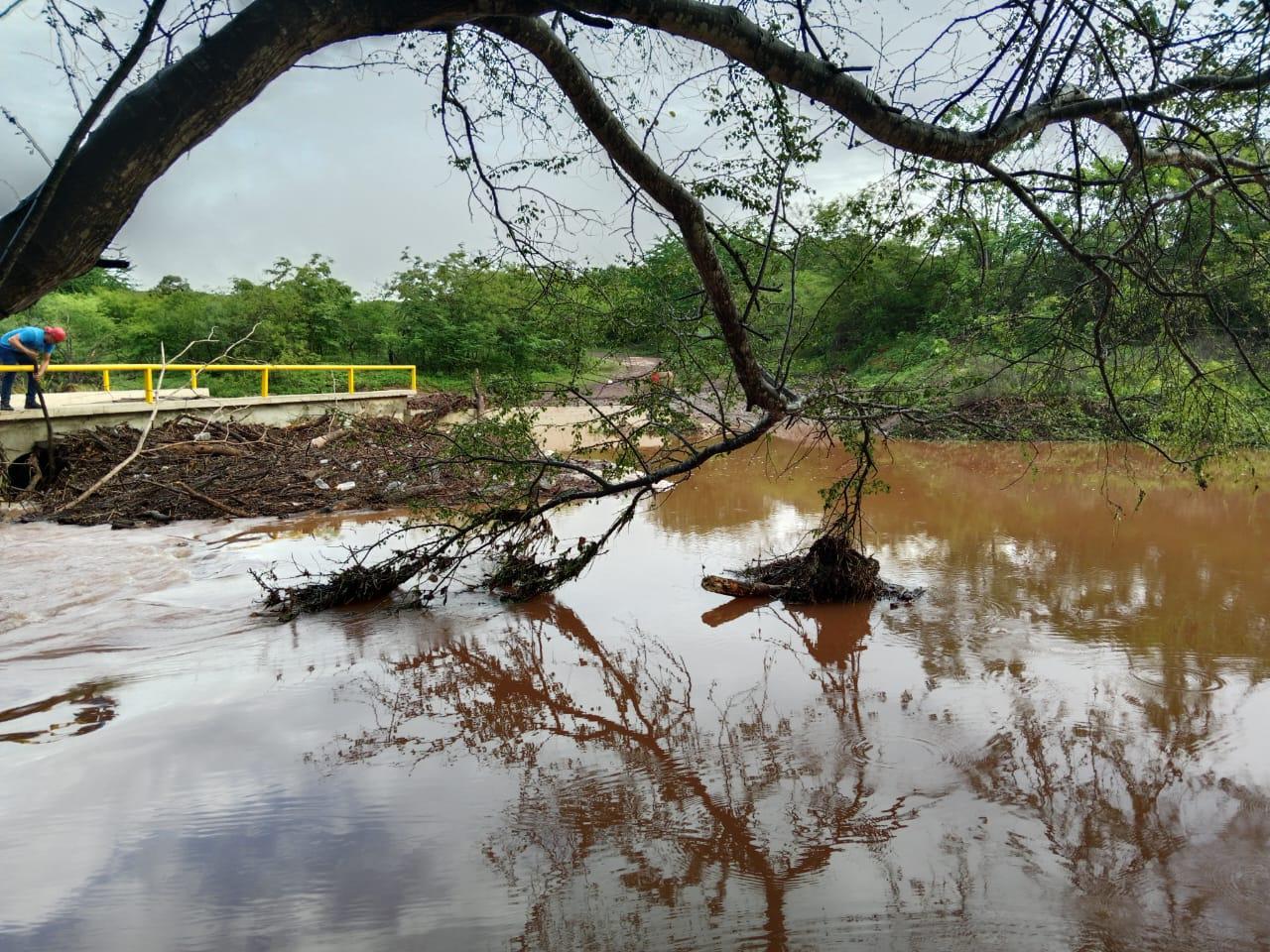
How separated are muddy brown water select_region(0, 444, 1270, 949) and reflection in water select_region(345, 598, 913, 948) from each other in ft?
0.07

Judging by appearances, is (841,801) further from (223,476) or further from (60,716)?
(223,476)

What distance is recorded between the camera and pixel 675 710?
17.9ft

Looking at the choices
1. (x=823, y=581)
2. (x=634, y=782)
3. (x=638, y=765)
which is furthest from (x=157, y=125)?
(x=823, y=581)

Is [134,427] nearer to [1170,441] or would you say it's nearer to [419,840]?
[419,840]

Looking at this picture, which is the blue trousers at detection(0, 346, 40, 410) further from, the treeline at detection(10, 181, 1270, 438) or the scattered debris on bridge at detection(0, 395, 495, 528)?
the treeline at detection(10, 181, 1270, 438)

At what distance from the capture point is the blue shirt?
1141 cm

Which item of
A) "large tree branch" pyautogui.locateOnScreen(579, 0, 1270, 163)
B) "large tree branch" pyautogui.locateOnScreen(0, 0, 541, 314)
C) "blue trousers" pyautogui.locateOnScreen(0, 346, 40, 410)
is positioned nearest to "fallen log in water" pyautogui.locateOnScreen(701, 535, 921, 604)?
"large tree branch" pyautogui.locateOnScreen(579, 0, 1270, 163)

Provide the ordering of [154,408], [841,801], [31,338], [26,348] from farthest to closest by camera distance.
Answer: [154,408] → [31,338] → [26,348] → [841,801]

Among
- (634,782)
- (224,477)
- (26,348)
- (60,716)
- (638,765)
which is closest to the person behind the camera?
(634,782)

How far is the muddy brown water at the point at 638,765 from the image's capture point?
334 centimetres

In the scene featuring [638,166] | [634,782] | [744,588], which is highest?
[638,166]

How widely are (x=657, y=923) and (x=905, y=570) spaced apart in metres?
6.03

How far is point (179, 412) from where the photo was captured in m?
13.8

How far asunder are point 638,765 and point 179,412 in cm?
1205
